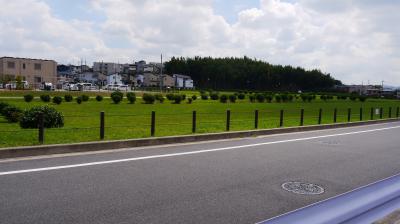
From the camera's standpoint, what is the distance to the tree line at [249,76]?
507ft

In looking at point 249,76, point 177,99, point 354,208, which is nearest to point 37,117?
point 354,208

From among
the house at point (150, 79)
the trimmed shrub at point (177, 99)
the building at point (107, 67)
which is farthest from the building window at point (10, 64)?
the building at point (107, 67)

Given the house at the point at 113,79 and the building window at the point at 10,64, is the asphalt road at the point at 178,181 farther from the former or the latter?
the house at the point at 113,79

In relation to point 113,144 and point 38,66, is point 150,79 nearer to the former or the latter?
point 38,66

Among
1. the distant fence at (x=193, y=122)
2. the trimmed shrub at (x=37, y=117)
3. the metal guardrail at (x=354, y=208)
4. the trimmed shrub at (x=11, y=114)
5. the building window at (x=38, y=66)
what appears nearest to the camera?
the metal guardrail at (x=354, y=208)

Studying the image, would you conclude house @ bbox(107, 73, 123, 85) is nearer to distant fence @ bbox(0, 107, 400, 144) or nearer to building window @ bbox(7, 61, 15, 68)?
building window @ bbox(7, 61, 15, 68)

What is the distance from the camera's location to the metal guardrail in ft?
8.82

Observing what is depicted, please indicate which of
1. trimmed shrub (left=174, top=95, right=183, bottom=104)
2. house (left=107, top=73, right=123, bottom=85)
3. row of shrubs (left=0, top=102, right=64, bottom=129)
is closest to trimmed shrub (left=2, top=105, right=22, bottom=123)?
row of shrubs (left=0, top=102, right=64, bottom=129)

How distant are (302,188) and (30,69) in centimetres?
10431

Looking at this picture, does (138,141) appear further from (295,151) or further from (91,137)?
(295,151)

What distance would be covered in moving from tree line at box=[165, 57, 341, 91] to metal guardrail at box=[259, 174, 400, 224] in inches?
5847

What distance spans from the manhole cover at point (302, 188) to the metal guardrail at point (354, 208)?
4.07 m

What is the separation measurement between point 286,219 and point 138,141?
33.8ft

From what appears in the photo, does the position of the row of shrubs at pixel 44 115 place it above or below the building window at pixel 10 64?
below
